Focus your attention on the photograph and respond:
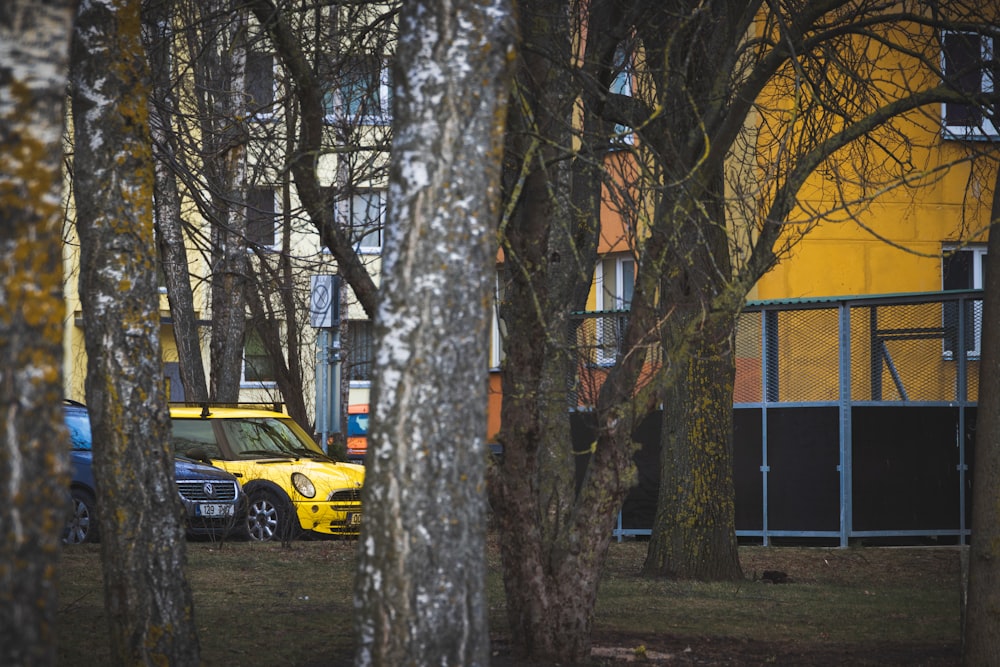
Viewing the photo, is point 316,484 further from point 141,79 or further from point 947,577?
point 141,79

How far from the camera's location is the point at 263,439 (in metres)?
18.2

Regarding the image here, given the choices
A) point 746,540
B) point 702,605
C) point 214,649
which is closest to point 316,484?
point 746,540

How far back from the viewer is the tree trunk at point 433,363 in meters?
4.87

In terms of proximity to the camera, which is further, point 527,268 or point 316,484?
point 316,484

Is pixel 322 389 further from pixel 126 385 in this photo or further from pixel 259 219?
pixel 126 385

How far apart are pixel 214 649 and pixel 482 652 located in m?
3.70

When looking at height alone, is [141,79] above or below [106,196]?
above

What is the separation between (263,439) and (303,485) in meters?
1.23

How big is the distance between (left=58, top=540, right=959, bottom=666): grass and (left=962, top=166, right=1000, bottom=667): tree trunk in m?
1.65

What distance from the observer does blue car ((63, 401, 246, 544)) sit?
1644cm

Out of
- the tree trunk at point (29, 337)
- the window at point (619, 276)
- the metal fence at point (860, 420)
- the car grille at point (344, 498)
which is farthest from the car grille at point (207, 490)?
the tree trunk at point (29, 337)

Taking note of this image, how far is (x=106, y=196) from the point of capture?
6.66m

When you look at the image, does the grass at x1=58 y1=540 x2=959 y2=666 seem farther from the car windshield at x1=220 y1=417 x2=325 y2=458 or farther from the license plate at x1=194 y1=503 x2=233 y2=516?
the car windshield at x1=220 y1=417 x2=325 y2=458

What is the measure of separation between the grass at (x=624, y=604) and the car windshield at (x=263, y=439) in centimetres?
265
